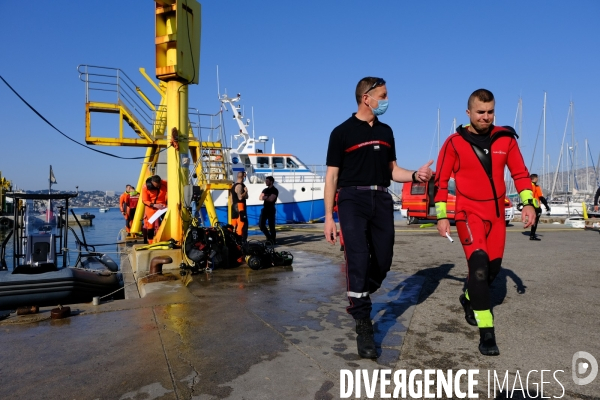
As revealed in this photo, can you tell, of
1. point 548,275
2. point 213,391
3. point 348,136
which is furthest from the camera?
point 548,275

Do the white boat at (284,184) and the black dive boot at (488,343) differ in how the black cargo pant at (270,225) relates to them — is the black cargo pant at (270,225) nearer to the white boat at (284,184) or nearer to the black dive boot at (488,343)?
the black dive boot at (488,343)

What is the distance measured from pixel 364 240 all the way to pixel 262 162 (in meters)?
24.8

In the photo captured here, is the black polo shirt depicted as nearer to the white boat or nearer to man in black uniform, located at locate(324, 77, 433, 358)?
man in black uniform, located at locate(324, 77, 433, 358)

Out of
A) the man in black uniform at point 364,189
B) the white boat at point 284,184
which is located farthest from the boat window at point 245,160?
the man in black uniform at point 364,189

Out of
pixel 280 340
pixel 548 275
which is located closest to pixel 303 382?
pixel 280 340

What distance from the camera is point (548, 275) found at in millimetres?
6254

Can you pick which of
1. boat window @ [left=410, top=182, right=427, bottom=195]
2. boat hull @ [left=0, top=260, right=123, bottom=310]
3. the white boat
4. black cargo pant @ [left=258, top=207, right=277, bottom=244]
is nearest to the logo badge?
boat hull @ [left=0, top=260, right=123, bottom=310]

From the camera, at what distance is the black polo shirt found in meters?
3.57

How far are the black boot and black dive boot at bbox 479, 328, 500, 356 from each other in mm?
761

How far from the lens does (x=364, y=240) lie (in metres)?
3.47

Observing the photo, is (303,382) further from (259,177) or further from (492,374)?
(259,177)

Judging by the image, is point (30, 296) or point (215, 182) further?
point (215, 182)

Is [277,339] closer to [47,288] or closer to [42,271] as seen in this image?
[47,288]

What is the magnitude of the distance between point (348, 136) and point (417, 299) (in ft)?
7.31
